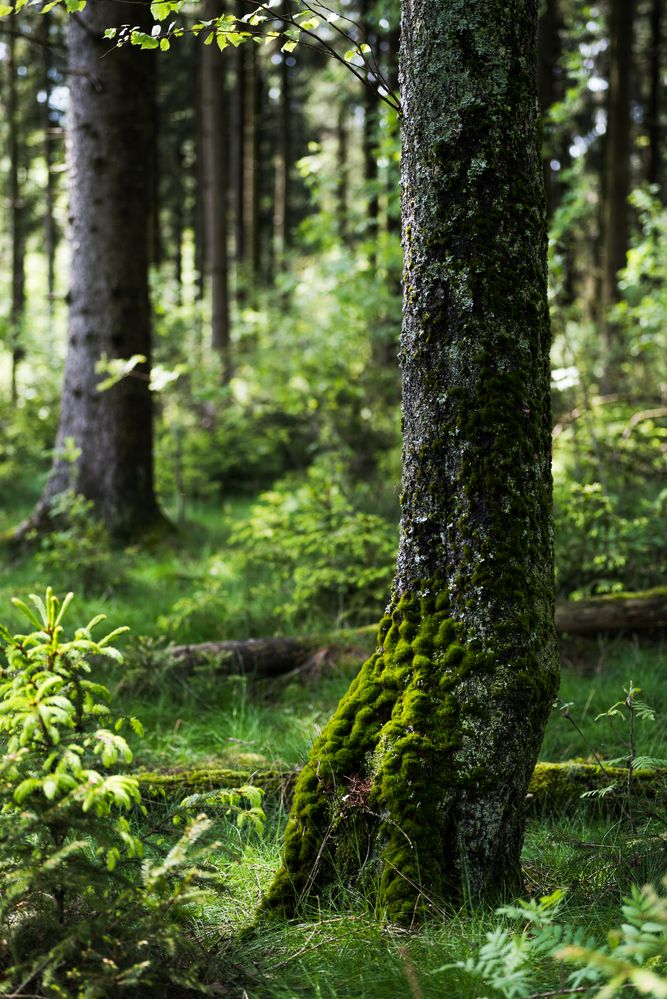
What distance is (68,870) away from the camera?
2.11 metres

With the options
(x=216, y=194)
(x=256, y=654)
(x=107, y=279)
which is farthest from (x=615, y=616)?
(x=216, y=194)

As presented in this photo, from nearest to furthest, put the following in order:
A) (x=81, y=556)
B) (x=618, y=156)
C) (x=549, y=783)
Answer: (x=549, y=783) → (x=81, y=556) → (x=618, y=156)

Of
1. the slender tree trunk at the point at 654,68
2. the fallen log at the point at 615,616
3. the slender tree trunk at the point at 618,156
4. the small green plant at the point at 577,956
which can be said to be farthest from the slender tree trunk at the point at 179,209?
the small green plant at the point at 577,956

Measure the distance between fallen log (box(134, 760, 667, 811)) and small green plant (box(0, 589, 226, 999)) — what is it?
114 centimetres

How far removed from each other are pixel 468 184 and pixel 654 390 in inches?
321

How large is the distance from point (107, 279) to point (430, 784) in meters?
6.42

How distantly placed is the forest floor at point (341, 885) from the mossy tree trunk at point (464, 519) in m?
0.16

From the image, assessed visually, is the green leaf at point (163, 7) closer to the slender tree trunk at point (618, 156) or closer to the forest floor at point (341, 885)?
the forest floor at point (341, 885)

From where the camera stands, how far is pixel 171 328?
51.5ft

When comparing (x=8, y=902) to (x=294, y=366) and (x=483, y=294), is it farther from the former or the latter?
(x=294, y=366)

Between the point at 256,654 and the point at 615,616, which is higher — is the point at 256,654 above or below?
below

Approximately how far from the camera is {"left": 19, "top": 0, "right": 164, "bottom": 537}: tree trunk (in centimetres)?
750

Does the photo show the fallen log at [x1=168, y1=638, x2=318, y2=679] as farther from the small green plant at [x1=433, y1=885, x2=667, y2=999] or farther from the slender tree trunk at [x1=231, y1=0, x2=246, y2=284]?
the slender tree trunk at [x1=231, y1=0, x2=246, y2=284]

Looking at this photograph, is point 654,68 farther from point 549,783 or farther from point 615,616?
point 549,783
